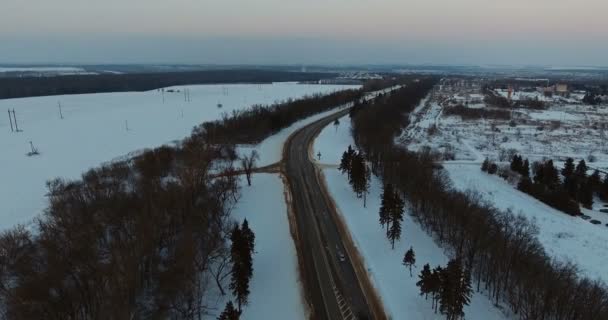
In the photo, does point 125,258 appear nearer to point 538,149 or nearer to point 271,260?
point 271,260

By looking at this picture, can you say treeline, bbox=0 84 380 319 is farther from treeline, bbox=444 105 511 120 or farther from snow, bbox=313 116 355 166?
treeline, bbox=444 105 511 120

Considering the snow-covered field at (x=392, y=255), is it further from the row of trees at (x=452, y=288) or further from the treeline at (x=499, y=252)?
the row of trees at (x=452, y=288)

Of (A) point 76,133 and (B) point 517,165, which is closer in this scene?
(B) point 517,165

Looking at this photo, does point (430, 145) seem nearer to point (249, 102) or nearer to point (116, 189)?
point (116, 189)

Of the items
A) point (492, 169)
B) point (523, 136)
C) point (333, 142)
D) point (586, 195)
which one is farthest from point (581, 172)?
point (333, 142)

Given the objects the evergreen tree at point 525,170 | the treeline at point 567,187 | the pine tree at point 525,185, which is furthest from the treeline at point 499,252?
the evergreen tree at point 525,170

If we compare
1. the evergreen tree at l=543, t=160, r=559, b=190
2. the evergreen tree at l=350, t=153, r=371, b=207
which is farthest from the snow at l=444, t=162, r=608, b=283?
the evergreen tree at l=350, t=153, r=371, b=207

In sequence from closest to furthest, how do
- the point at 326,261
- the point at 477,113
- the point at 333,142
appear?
the point at 326,261, the point at 333,142, the point at 477,113
